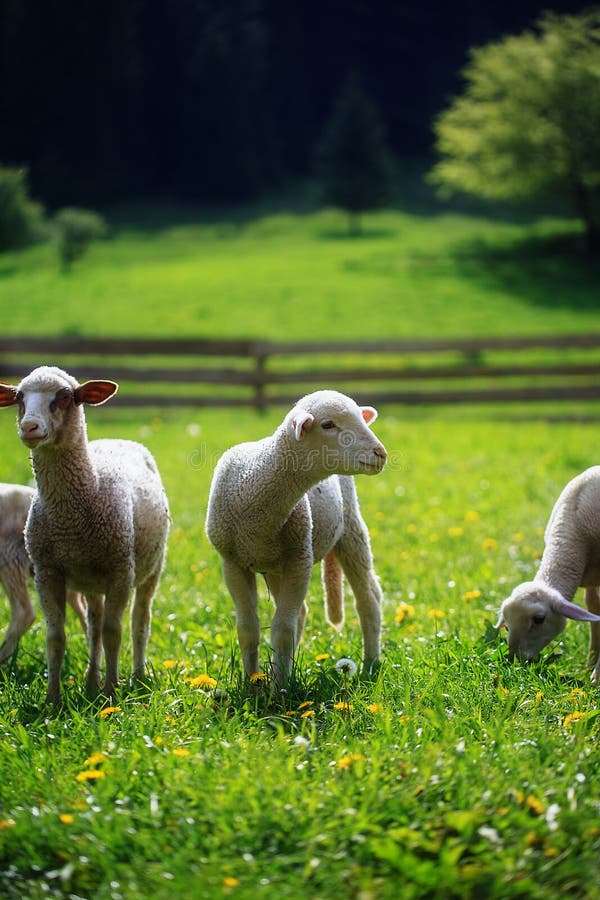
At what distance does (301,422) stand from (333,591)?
1.30 meters

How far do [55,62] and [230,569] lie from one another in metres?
46.4

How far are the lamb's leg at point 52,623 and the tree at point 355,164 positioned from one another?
1544 inches

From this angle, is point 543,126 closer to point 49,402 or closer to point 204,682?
point 49,402

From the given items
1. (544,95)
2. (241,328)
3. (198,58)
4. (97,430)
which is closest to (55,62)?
(198,58)

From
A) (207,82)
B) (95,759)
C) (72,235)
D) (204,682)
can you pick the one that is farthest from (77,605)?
(207,82)

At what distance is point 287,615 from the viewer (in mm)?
3828

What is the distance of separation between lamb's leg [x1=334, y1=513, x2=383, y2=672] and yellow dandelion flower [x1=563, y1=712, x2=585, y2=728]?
110cm

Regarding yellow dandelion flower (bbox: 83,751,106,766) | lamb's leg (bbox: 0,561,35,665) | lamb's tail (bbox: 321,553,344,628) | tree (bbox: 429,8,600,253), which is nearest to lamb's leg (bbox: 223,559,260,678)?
lamb's tail (bbox: 321,553,344,628)

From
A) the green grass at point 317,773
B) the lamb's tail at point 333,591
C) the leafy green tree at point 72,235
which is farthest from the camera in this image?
the leafy green tree at point 72,235

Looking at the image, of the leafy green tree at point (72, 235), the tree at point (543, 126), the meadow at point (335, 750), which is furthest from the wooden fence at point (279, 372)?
the tree at point (543, 126)

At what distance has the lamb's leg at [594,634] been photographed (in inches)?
158

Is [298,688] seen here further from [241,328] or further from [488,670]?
[241,328]

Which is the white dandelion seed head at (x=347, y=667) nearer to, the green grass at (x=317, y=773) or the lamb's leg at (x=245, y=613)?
the green grass at (x=317, y=773)

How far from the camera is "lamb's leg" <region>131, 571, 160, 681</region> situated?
4.31 meters
